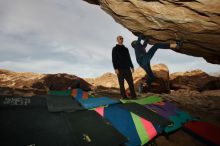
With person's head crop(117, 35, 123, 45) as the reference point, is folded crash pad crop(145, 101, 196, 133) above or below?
below

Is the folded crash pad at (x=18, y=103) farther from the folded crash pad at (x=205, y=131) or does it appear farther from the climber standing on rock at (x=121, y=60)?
the folded crash pad at (x=205, y=131)

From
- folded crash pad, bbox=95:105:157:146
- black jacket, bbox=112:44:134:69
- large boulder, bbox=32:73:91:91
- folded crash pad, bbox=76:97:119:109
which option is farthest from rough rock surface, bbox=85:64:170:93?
folded crash pad, bbox=95:105:157:146

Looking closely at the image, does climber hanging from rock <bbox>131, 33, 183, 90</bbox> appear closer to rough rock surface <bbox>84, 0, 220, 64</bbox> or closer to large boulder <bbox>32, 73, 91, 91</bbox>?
rough rock surface <bbox>84, 0, 220, 64</bbox>

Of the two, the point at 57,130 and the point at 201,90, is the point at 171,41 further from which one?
the point at 201,90

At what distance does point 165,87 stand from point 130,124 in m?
13.1

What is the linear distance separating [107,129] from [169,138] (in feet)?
8.46

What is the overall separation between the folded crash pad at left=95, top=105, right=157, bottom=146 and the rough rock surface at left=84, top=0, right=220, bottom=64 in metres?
3.50

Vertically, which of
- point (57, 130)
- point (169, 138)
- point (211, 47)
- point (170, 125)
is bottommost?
point (169, 138)

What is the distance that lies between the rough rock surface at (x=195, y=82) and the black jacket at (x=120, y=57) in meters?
12.8

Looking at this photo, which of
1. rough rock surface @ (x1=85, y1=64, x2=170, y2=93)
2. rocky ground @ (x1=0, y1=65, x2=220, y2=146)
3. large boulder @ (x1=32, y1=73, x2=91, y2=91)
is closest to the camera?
rocky ground @ (x1=0, y1=65, x2=220, y2=146)

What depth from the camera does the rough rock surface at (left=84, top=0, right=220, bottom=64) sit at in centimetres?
630

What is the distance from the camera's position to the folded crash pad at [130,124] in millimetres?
5207

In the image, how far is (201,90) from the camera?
64.5ft

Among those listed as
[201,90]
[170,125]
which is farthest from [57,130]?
[201,90]
